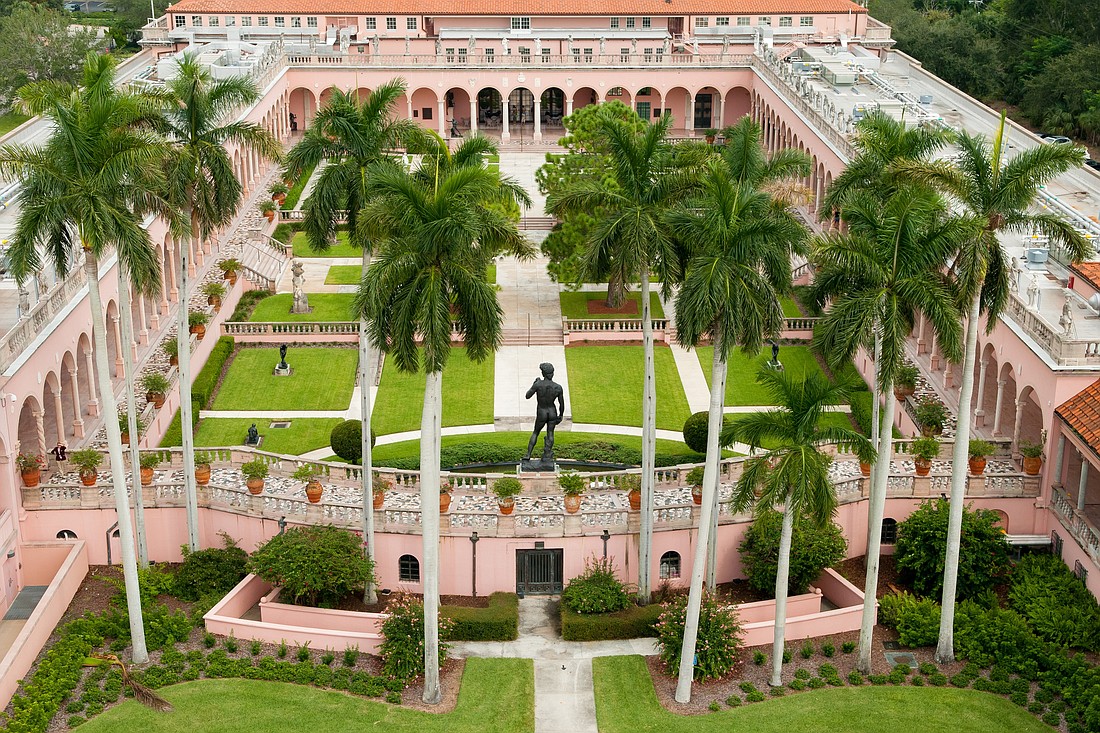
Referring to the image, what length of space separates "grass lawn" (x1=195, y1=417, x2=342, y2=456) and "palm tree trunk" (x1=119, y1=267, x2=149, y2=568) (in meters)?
9.34

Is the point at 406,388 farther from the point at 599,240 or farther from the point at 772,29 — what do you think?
the point at 772,29

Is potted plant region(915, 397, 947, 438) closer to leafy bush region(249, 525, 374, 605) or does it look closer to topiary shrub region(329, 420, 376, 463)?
topiary shrub region(329, 420, 376, 463)

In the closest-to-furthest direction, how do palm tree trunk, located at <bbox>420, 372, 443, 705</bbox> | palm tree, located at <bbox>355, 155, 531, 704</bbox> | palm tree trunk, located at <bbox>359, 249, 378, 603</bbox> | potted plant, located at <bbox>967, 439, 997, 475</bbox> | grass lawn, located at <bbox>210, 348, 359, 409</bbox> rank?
1. palm tree, located at <bbox>355, 155, 531, 704</bbox>
2. palm tree trunk, located at <bbox>420, 372, 443, 705</bbox>
3. palm tree trunk, located at <bbox>359, 249, 378, 603</bbox>
4. potted plant, located at <bbox>967, 439, 997, 475</bbox>
5. grass lawn, located at <bbox>210, 348, 359, 409</bbox>

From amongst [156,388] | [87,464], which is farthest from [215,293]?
[87,464]

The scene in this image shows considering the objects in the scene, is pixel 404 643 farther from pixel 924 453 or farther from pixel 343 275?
pixel 343 275

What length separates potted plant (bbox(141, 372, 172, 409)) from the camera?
52969 millimetres

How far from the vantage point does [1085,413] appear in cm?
4250

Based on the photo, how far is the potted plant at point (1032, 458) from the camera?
4459 centimetres

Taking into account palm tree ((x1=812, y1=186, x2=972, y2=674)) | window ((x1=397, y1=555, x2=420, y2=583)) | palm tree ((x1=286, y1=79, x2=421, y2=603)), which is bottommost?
window ((x1=397, y1=555, x2=420, y2=583))

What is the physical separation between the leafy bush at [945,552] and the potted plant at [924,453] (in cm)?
199

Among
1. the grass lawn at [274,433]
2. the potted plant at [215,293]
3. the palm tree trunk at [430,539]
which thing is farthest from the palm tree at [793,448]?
the potted plant at [215,293]

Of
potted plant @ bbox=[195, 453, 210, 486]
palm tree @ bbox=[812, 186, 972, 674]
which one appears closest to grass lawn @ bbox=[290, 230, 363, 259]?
potted plant @ bbox=[195, 453, 210, 486]

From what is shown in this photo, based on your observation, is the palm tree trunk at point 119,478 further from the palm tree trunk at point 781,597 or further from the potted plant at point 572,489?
the palm tree trunk at point 781,597

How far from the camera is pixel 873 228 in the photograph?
38531 millimetres
